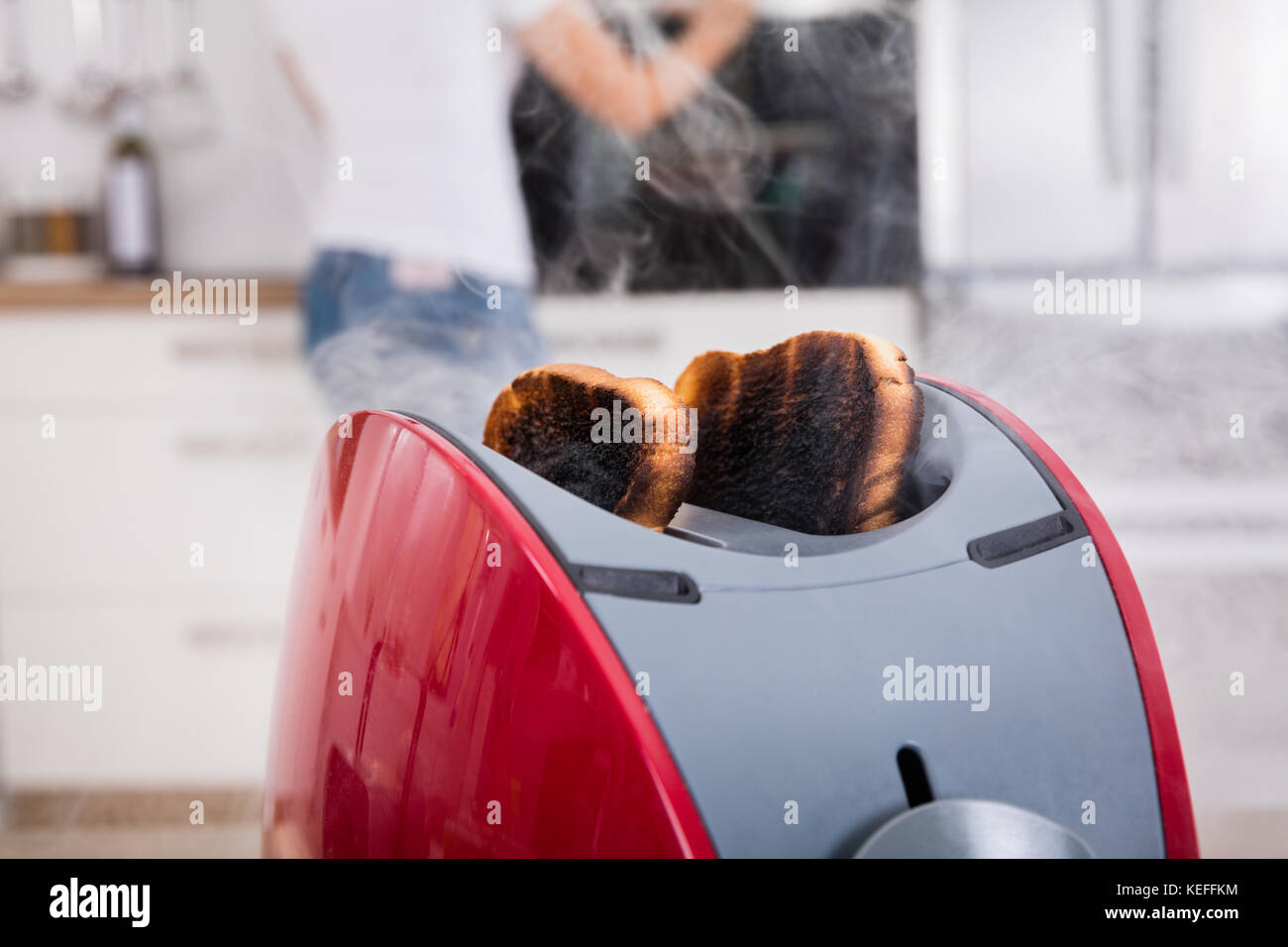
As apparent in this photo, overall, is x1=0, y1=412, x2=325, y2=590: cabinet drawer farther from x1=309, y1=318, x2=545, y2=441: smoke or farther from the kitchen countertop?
x1=309, y1=318, x2=545, y2=441: smoke

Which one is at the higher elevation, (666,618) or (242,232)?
(242,232)

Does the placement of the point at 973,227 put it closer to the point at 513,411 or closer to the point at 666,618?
the point at 513,411

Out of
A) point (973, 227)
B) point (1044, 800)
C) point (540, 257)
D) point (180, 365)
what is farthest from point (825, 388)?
point (180, 365)

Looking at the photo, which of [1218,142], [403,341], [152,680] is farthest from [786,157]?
[152,680]

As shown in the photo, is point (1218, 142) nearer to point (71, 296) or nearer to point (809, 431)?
point (809, 431)

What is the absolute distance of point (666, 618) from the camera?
15.5 inches

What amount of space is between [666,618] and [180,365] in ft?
3.51

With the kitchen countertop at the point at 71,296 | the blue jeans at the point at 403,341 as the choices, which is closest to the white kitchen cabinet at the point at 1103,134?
the blue jeans at the point at 403,341

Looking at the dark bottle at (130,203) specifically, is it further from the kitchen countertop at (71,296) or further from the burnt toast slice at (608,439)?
the burnt toast slice at (608,439)

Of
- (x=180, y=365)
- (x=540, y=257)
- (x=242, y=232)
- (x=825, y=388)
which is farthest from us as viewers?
→ (x=242, y=232)

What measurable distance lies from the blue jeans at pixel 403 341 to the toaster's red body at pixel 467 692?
19 cm

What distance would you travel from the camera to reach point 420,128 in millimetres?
738

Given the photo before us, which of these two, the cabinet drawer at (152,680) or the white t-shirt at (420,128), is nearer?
the white t-shirt at (420,128)

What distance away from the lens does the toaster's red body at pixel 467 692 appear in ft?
1.27
